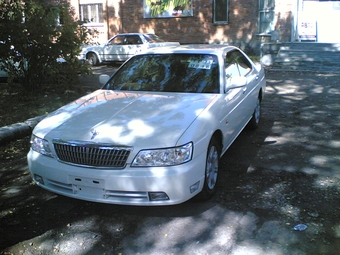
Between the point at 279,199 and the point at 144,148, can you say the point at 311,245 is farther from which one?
the point at 144,148

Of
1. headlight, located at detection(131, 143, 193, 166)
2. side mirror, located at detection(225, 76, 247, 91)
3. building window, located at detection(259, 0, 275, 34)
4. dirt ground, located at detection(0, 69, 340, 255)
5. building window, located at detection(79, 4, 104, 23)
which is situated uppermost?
building window, located at detection(79, 4, 104, 23)

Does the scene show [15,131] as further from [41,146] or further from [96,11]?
[96,11]

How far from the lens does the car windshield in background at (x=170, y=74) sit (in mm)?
5086

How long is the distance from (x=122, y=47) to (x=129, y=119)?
13.2 metres

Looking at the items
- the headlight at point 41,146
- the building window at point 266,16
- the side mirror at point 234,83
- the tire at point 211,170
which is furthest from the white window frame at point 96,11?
the tire at point 211,170

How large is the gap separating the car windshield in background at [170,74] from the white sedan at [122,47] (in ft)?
35.1

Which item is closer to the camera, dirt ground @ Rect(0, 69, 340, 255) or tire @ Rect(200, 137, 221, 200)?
dirt ground @ Rect(0, 69, 340, 255)

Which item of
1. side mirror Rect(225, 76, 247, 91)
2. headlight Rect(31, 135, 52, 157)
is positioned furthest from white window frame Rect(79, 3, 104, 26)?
headlight Rect(31, 135, 52, 157)

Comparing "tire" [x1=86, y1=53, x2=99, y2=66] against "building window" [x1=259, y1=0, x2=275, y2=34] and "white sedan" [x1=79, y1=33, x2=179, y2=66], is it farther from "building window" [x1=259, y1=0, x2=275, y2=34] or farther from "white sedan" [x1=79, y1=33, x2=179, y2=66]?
"building window" [x1=259, y1=0, x2=275, y2=34]

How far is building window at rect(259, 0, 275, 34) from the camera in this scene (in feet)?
57.2

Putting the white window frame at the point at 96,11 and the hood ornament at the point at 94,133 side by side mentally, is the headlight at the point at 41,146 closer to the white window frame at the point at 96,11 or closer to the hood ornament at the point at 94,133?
the hood ornament at the point at 94,133

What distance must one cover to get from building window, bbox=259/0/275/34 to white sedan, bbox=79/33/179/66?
435cm

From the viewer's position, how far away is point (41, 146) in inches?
162

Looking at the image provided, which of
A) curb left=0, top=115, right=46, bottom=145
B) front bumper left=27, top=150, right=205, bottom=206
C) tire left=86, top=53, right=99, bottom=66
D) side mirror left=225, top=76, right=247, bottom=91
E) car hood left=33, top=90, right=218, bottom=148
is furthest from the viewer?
tire left=86, top=53, right=99, bottom=66
